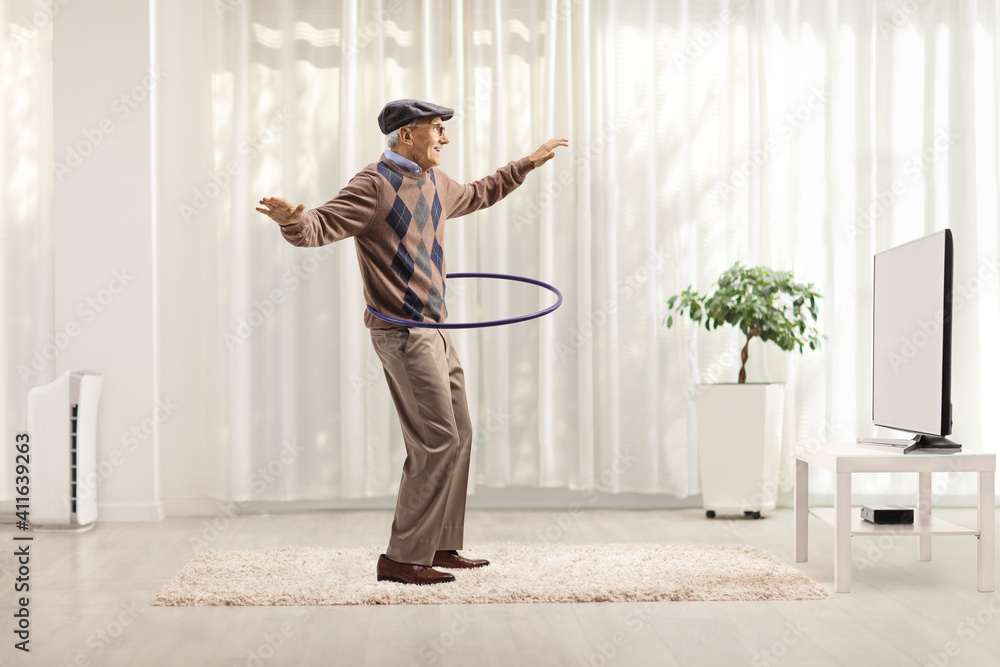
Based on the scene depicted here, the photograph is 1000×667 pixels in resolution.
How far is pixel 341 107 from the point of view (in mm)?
4258

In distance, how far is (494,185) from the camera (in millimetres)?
3166

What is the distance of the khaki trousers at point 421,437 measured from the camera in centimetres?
276

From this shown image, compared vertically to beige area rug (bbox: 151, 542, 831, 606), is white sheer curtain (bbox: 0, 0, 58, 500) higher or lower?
higher

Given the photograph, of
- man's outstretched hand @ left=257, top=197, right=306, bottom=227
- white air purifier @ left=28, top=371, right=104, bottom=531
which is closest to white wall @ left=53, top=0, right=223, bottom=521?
white air purifier @ left=28, top=371, right=104, bottom=531

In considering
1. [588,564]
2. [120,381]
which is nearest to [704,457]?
[588,564]

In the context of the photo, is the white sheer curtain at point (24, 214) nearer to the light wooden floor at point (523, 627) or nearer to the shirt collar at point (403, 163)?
the light wooden floor at point (523, 627)

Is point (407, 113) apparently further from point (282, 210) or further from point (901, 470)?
point (901, 470)

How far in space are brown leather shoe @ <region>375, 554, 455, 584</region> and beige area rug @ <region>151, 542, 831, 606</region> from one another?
0.03 meters

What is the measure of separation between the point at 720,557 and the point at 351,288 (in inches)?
81.1

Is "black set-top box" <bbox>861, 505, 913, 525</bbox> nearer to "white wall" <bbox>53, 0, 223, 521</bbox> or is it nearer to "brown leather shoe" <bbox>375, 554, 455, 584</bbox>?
"brown leather shoe" <bbox>375, 554, 455, 584</bbox>

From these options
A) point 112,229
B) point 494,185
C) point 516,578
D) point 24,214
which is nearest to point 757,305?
point 494,185

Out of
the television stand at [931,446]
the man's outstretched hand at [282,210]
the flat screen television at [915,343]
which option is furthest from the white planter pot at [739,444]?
the man's outstretched hand at [282,210]

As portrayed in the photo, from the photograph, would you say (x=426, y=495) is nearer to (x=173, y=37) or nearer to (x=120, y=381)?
(x=120, y=381)

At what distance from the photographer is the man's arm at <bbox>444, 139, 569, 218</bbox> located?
3.11m
